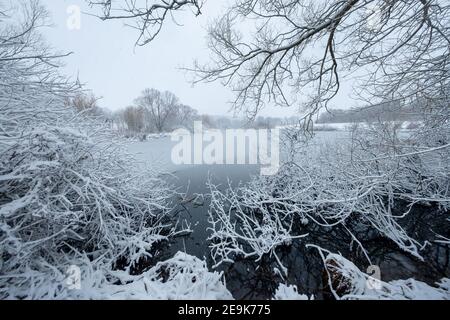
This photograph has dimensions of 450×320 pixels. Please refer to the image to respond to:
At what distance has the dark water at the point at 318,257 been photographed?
3.51 meters

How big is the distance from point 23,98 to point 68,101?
1208 millimetres

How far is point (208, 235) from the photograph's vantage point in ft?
16.9

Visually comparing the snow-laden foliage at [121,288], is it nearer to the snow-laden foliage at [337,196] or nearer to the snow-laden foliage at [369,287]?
the snow-laden foliage at [337,196]

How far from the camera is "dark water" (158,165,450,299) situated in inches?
138

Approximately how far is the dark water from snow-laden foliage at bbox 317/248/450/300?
1.50 feet

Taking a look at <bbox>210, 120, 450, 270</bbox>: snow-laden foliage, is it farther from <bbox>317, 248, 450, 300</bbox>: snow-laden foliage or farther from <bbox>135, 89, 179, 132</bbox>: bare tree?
<bbox>135, 89, 179, 132</bbox>: bare tree

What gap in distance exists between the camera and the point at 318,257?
424 cm

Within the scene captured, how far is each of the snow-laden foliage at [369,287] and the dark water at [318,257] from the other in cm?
46

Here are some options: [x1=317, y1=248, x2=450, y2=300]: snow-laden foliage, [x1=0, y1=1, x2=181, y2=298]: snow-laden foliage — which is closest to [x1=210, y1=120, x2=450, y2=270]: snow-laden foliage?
[x1=317, y1=248, x2=450, y2=300]: snow-laden foliage

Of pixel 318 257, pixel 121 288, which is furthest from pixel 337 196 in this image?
pixel 121 288

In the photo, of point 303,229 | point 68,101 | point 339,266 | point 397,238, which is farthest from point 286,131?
point 68,101

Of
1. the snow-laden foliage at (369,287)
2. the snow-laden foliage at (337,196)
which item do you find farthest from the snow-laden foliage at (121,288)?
the snow-laden foliage at (369,287)

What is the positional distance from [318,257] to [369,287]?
1691 millimetres
